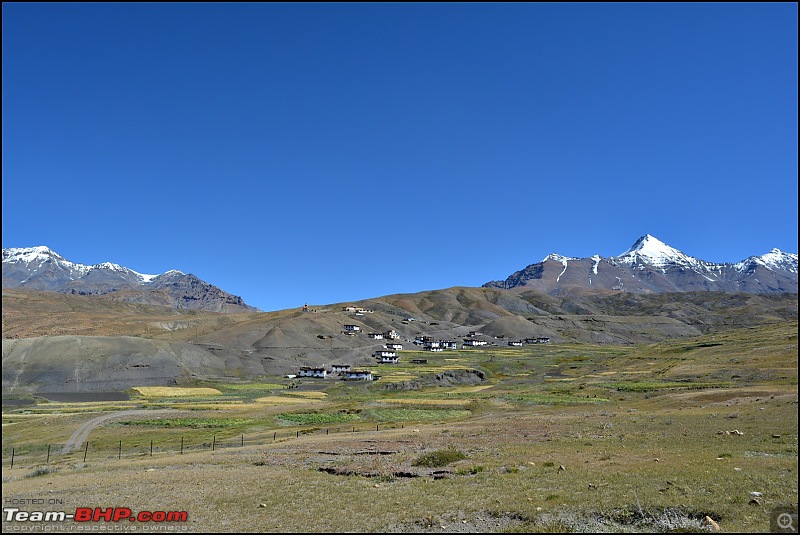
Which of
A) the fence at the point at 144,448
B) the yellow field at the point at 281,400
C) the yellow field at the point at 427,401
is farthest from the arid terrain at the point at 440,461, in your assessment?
the yellow field at the point at 281,400

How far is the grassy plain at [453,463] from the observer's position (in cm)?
Answer: 2234

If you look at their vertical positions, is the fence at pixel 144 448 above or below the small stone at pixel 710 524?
below

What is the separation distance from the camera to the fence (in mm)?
53375

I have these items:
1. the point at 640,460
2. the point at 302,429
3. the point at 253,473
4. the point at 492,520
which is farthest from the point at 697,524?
the point at 302,429

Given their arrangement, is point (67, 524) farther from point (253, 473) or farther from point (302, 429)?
point (302, 429)

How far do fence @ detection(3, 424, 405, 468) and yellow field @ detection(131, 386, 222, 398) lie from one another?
56.9m

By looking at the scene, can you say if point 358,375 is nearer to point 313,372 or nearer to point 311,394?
point 313,372

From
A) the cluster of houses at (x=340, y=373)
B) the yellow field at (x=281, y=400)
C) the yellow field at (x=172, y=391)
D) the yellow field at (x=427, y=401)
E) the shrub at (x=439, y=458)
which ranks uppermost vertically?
the cluster of houses at (x=340, y=373)

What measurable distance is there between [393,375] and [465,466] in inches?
4718

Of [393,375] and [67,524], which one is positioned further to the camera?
[393,375]

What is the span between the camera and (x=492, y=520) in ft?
73.5

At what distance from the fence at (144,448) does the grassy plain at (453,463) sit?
39 centimetres

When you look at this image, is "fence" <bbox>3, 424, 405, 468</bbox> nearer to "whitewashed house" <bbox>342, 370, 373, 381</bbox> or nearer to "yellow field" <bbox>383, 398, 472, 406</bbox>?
"yellow field" <bbox>383, 398, 472, 406</bbox>

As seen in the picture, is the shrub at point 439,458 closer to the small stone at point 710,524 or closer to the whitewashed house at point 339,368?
the small stone at point 710,524
